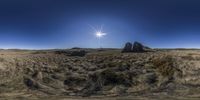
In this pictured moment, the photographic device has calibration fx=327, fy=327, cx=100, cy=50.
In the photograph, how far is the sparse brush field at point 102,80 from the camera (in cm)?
3140

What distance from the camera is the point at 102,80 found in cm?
3772

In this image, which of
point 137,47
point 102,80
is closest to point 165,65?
point 102,80

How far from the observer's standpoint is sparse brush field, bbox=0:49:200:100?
3140 cm

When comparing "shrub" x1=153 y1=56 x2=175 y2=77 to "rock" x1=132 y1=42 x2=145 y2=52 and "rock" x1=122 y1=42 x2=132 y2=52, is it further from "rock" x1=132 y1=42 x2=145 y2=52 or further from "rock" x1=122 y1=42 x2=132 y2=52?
"rock" x1=122 y1=42 x2=132 y2=52

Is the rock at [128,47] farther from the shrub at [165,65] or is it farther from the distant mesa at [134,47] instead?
the shrub at [165,65]

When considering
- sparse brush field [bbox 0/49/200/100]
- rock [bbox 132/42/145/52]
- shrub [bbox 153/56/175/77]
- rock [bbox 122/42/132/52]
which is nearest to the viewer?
sparse brush field [bbox 0/49/200/100]

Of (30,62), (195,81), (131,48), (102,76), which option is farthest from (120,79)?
(131,48)

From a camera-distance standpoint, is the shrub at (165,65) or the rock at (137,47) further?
the rock at (137,47)

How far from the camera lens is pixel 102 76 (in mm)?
39125

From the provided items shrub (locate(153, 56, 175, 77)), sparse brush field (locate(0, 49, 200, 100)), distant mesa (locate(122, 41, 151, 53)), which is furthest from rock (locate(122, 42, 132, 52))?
shrub (locate(153, 56, 175, 77))

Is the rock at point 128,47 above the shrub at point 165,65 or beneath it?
above

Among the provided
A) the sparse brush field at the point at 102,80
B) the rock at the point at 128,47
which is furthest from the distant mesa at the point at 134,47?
the sparse brush field at the point at 102,80

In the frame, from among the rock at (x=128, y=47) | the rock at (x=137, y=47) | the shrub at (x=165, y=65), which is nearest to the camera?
the shrub at (x=165, y=65)

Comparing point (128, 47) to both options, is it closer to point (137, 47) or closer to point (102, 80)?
point (137, 47)
